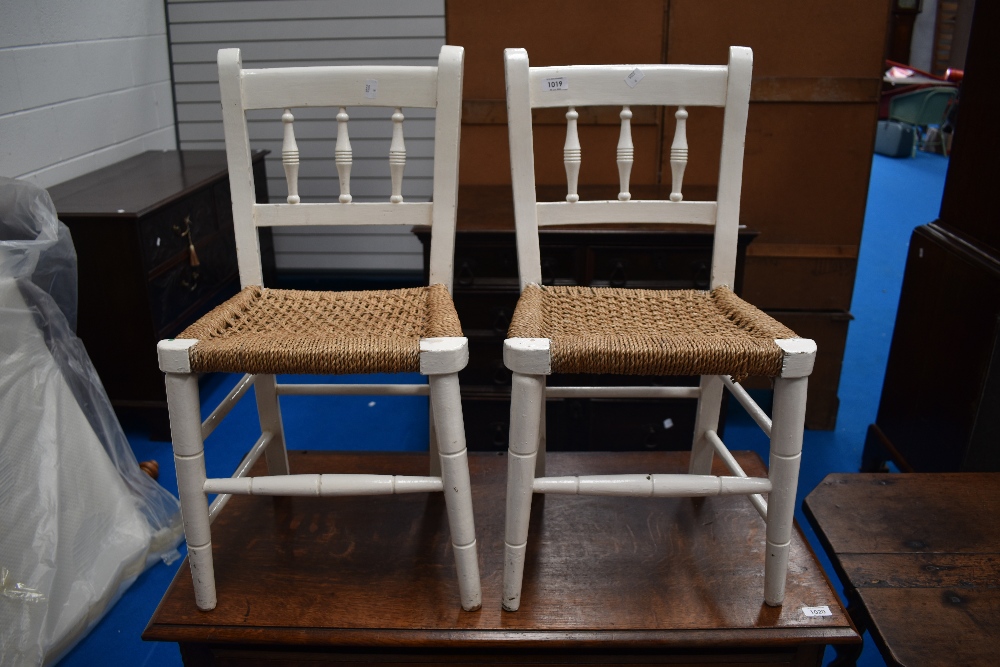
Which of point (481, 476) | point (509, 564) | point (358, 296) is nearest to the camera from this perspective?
point (509, 564)

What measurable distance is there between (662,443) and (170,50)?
8.80ft

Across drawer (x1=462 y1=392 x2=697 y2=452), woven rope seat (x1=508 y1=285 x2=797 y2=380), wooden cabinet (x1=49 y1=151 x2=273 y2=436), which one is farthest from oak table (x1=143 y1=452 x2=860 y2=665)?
wooden cabinet (x1=49 y1=151 x2=273 y2=436)

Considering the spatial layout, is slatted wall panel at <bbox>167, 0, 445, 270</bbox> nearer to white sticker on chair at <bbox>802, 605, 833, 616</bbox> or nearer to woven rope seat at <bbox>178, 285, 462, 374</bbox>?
woven rope seat at <bbox>178, 285, 462, 374</bbox>

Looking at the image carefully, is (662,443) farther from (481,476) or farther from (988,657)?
(988,657)

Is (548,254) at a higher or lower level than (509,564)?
higher

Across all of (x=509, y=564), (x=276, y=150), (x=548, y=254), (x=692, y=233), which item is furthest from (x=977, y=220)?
(x=276, y=150)

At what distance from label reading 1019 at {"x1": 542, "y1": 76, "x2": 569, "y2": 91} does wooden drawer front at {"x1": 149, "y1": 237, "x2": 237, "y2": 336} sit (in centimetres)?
145

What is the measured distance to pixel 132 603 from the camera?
1.71 metres

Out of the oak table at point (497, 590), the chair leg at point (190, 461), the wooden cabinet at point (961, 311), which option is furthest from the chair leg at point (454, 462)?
the wooden cabinet at point (961, 311)

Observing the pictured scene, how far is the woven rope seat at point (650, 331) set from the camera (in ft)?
3.52

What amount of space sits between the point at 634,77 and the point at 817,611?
928 millimetres

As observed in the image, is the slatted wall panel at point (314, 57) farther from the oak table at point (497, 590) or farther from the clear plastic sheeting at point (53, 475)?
the oak table at point (497, 590)

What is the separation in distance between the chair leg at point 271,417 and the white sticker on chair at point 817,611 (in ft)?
3.18

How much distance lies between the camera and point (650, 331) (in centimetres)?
117
